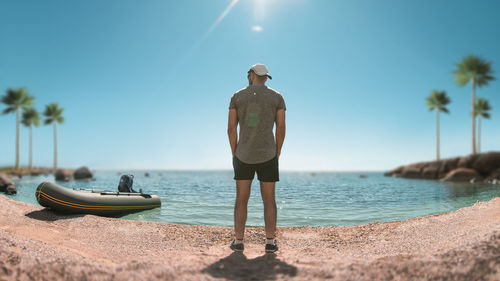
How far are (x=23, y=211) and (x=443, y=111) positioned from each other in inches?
2382

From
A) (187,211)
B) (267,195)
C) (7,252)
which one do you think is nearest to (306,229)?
(267,195)

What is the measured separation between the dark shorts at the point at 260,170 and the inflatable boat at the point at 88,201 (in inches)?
292

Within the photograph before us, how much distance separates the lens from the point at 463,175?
37.0 meters

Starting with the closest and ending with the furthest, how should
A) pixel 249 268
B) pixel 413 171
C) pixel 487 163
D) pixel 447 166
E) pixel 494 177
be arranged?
pixel 249 268 → pixel 494 177 → pixel 487 163 → pixel 447 166 → pixel 413 171

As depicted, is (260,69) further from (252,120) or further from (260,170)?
(260,170)

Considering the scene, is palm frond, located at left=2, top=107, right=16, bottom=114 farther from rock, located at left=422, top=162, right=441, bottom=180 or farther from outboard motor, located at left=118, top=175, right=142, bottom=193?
rock, located at left=422, top=162, right=441, bottom=180

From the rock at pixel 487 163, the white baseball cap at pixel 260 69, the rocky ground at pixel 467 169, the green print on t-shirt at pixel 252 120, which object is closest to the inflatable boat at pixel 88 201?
the green print on t-shirt at pixel 252 120

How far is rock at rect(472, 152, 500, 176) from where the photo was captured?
117 feet

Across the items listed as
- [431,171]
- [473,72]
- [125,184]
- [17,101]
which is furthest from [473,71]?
[17,101]

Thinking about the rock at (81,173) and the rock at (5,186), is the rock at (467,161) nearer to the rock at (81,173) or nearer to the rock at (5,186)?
the rock at (5,186)

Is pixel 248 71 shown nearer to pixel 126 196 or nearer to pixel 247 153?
pixel 247 153

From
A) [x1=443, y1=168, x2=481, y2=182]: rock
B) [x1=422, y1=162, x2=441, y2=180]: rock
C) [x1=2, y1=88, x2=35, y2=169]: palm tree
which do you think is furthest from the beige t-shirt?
[x1=2, y1=88, x2=35, y2=169]: palm tree

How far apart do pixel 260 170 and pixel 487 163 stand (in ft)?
141

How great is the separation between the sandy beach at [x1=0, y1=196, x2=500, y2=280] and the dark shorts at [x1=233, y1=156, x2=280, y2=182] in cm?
106
